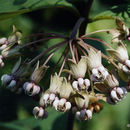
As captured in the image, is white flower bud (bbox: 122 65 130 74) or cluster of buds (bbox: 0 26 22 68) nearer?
white flower bud (bbox: 122 65 130 74)

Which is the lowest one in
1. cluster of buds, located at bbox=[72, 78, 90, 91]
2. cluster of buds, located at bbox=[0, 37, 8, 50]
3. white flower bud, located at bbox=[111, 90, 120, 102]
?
white flower bud, located at bbox=[111, 90, 120, 102]

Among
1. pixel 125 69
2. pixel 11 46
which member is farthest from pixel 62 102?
pixel 11 46

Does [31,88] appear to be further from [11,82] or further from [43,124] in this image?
[43,124]

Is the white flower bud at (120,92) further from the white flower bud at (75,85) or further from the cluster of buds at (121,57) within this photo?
the white flower bud at (75,85)

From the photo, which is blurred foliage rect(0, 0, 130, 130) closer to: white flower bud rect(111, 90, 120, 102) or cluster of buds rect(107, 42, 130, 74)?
cluster of buds rect(107, 42, 130, 74)

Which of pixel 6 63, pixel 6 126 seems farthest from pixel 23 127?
pixel 6 63

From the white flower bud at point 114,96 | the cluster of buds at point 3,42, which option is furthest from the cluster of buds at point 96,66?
the cluster of buds at point 3,42

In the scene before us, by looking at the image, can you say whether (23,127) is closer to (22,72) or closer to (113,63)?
(22,72)

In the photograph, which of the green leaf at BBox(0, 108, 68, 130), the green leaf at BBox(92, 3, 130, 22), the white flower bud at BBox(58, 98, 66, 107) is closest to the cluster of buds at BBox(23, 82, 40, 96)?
the white flower bud at BBox(58, 98, 66, 107)

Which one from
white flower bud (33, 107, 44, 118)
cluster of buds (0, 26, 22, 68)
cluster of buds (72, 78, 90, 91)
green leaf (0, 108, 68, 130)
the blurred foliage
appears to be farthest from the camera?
green leaf (0, 108, 68, 130)
